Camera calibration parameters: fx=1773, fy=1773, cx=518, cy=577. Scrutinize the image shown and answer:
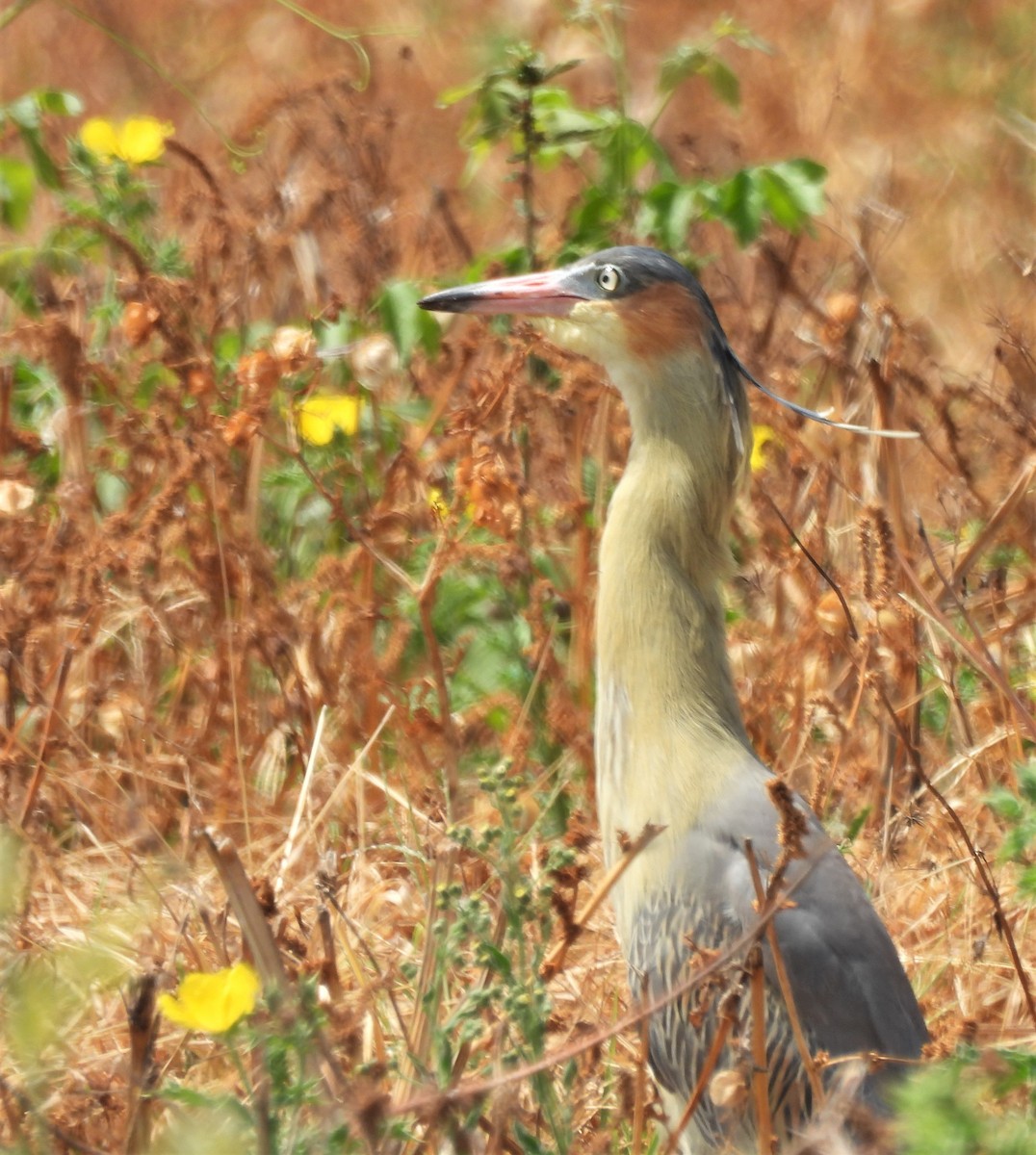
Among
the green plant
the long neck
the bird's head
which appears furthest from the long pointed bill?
the green plant

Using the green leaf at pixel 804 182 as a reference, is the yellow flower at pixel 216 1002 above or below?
above

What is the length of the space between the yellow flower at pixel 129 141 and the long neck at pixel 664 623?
132cm

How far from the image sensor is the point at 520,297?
2.85 m

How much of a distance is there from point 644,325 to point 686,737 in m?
0.65

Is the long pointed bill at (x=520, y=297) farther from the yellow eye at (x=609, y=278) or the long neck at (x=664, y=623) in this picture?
the long neck at (x=664, y=623)

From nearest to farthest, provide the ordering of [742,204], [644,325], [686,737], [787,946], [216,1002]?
[216,1002] < [787,946] < [686,737] < [644,325] < [742,204]

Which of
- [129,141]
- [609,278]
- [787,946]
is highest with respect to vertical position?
[129,141]

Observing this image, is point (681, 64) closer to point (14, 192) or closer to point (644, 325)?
point (644, 325)

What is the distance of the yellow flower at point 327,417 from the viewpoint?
328cm

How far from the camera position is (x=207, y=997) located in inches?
68.5

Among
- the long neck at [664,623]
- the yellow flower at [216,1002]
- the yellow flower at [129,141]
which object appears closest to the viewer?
the yellow flower at [216,1002]

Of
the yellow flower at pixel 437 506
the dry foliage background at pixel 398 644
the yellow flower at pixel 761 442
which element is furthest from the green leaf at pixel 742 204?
the yellow flower at pixel 437 506

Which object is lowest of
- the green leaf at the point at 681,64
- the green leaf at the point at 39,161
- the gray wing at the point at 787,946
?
the gray wing at the point at 787,946

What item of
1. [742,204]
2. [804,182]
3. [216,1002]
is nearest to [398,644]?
[742,204]
